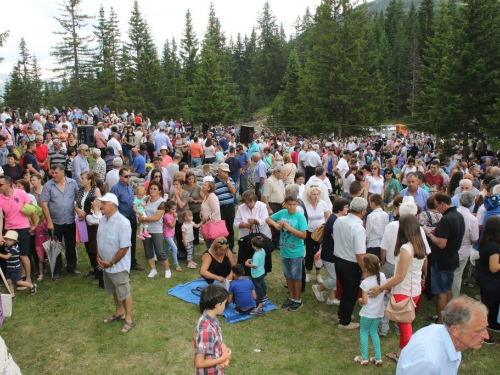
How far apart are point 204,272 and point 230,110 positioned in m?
47.3

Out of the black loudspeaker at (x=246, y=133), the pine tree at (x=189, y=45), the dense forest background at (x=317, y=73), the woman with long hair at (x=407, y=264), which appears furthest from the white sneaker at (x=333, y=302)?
the pine tree at (x=189, y=45)

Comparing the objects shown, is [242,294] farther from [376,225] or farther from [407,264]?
[407,264]

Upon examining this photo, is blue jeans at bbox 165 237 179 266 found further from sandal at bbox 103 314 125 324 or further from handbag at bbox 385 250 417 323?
handbag at bbox 385 250 417 323

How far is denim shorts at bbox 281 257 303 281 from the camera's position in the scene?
Answer: 5594 millimetres

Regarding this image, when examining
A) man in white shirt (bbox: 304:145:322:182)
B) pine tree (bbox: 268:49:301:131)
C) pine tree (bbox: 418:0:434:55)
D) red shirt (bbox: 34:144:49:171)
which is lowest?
man in white shirt (bbox: 304:145:322:182)

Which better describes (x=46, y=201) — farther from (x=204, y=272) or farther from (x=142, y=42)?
(x=142, y=42)

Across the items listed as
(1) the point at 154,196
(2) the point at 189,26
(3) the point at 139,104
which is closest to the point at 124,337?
(1) the point at 154,196

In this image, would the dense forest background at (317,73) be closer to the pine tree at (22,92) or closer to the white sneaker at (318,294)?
the pine tree at (22,92)

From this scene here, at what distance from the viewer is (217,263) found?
225 inches

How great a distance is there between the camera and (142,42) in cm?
5147

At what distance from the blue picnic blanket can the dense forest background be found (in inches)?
684

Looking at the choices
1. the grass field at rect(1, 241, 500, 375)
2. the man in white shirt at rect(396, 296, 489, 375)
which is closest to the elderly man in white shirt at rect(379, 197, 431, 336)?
the grass field at rect(1, 241, 500, 375)

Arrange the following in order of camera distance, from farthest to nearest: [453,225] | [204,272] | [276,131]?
[276,131] → [204,272] → [453,225]

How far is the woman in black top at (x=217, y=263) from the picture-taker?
5598mm
